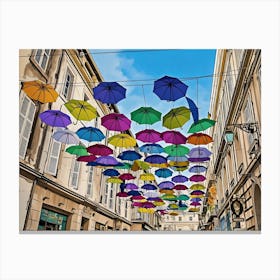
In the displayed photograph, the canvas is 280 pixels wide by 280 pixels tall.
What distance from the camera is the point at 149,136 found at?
580 cm

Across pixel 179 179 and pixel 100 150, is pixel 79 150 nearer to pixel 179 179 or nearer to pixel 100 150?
pixel 100 150

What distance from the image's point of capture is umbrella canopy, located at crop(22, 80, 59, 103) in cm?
504

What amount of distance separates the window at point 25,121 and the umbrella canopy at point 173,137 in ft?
9.95

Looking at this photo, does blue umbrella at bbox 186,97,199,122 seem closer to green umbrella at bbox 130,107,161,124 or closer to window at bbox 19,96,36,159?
green umbrella at bbox 130,107,161,124

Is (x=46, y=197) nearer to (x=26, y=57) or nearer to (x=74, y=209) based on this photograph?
(x=74, y=209)

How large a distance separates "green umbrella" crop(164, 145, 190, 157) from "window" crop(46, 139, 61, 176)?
116 inches

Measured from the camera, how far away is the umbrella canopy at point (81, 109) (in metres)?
5.28

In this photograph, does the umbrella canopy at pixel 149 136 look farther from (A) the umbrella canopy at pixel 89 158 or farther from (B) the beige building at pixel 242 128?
(B) the beige building at pixel 242 128

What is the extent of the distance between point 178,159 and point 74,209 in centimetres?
334

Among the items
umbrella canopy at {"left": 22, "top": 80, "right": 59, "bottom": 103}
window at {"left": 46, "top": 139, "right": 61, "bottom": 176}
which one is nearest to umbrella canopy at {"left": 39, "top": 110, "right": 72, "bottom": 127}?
umbrella canopy at {"left": 22, "top": 80, "right": 59, "bottom": 103}

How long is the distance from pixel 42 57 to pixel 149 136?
3.16 m

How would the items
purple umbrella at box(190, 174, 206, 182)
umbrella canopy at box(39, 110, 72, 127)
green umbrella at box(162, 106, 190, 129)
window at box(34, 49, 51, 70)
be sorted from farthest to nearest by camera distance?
purple umbrella at box(190, 174, 206, 182)
window at box(34, 49, 51, 70)
umbrella canopy at box(39, 110, 72, 127)
green umbrella at box(162, 106, 190, 129)

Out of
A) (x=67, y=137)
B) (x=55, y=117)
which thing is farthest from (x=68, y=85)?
(x=55, y=117)
